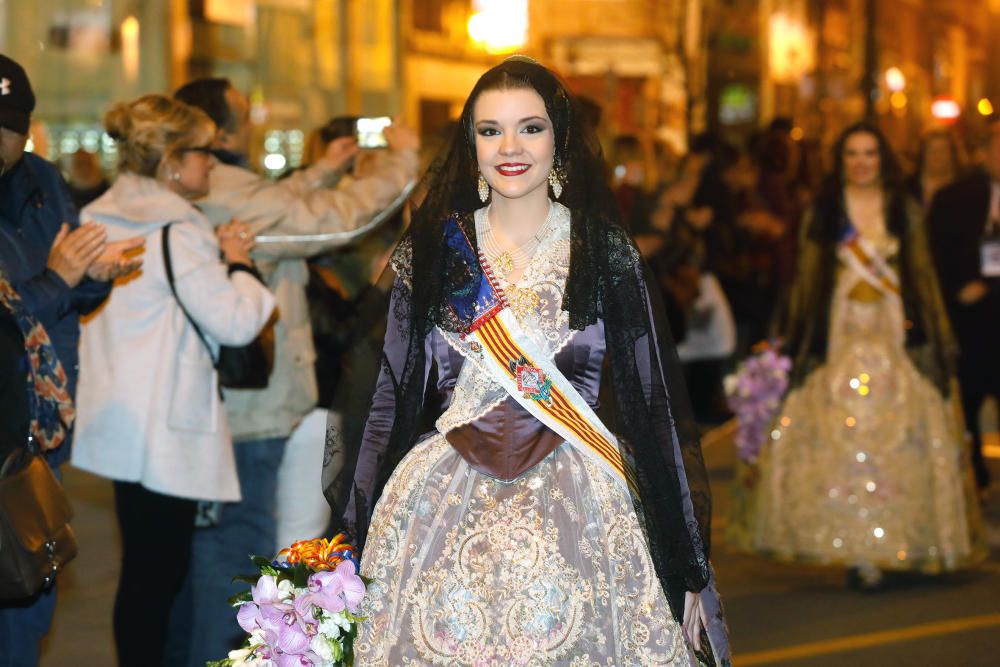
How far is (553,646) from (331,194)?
120 inches

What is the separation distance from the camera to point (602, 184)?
171 inches

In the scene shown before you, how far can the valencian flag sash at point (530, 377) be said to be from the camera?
4.16 meters

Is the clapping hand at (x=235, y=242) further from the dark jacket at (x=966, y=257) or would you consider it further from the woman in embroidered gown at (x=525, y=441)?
the dark jacket at (x=966, y=257)

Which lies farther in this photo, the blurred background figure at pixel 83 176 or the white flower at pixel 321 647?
the blurred background figure at pixel 83 176

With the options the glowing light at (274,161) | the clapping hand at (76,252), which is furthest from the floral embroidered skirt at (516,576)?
the glowing light at (274,161)

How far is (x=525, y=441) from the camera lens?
→ 416cm

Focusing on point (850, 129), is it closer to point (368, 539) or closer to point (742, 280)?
point (368, 539)

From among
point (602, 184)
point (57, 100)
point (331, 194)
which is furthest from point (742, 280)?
point (602, 184)

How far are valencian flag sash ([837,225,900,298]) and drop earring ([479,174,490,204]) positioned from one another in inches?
160

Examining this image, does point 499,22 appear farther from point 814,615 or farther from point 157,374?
point 157,374

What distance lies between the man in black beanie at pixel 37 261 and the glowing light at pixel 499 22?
15.1m

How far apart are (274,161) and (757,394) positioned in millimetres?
A: 7967

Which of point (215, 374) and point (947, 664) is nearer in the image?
point (215, 374)

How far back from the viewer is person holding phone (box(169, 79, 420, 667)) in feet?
20.6
